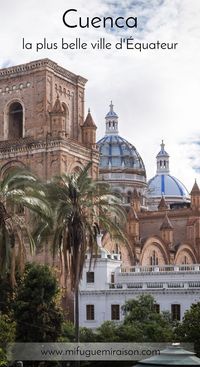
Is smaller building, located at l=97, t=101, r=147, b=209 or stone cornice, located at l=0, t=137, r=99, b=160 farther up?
smaller building, located at l=97, t=101, r=147, b=209

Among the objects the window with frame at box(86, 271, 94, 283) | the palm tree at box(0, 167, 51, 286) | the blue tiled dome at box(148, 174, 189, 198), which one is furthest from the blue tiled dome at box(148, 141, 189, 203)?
the palm tree at box(0, 167, 51, 286)

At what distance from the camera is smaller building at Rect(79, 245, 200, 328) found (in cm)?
5025

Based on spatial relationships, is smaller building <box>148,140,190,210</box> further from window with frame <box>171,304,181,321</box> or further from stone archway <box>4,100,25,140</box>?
window with frame <box>171,304,181,321</box>

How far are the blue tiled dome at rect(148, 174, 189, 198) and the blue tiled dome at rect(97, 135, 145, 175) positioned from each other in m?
8.47

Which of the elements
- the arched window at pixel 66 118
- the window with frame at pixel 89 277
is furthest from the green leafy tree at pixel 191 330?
the arched window at pixel 66 118

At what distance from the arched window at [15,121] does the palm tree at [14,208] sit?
116 feet

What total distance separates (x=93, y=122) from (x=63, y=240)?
115 feet

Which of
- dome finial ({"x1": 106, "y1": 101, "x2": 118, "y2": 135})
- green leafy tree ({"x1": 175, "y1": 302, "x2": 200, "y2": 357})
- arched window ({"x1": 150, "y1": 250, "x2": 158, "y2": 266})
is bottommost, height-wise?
green leafy tree ({"x1": 175, "y1": 302, "x2": 200, "y2": 357})

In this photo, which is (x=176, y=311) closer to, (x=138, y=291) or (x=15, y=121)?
(x=138, y=291)

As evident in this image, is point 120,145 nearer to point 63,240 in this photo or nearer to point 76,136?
point 76,136

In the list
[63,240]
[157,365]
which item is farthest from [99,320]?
[157,365]

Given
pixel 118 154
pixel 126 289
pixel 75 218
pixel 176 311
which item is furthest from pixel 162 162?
pixel 75 218

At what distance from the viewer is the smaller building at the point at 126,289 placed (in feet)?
165

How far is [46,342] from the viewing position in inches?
1470
